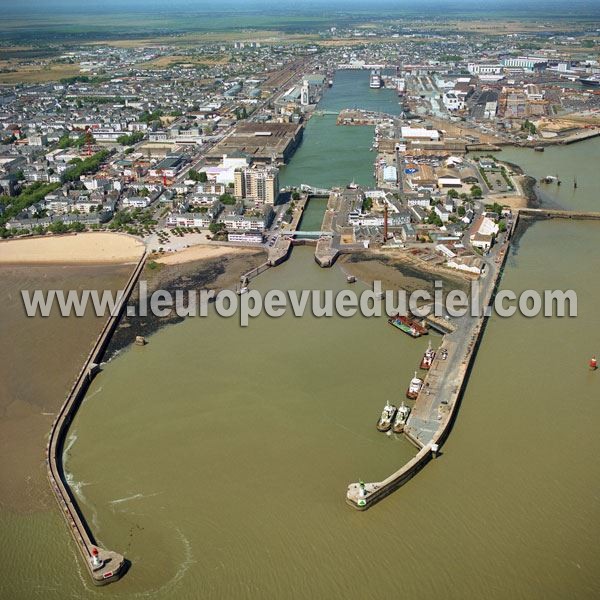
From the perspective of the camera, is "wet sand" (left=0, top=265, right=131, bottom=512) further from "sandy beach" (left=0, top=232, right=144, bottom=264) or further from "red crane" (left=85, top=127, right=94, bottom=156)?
"red crane" (left=85, top=127, right=94, bottom=156)

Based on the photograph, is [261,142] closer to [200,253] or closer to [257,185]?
[257,185]

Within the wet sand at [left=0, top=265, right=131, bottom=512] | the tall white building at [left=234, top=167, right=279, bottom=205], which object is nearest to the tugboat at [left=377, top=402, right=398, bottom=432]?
the wet sand at [left=0, top=265, right=131, bottom=512]

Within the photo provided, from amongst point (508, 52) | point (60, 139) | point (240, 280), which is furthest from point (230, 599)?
point (508, 52)

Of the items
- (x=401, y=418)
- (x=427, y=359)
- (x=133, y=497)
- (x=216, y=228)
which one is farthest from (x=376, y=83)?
(x=133, y=497)

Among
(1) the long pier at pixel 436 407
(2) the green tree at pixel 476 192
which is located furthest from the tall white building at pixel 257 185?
(1) the long pier at pixel 436 407

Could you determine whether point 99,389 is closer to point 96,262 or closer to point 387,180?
point 96,262

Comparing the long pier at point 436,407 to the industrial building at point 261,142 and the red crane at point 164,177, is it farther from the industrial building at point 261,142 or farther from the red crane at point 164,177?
the industrial building at point 261,142
